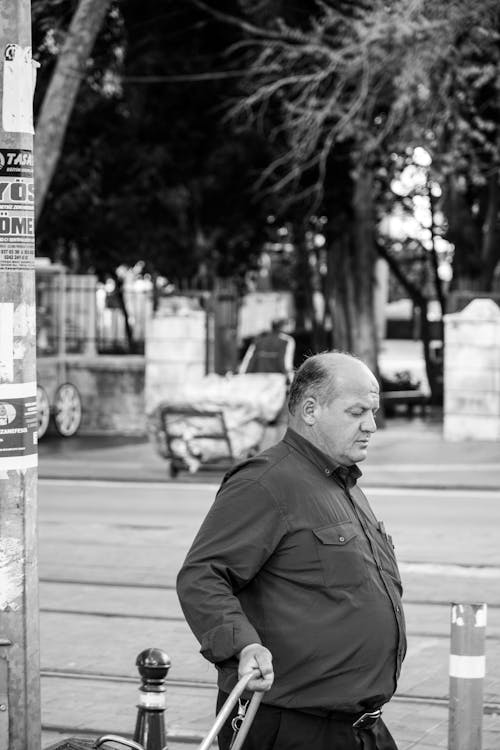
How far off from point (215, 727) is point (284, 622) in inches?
15.0

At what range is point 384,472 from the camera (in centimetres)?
1698

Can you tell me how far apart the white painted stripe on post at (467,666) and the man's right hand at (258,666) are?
5.21 ft

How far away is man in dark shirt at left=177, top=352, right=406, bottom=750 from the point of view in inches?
144

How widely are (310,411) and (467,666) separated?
1.50 meters

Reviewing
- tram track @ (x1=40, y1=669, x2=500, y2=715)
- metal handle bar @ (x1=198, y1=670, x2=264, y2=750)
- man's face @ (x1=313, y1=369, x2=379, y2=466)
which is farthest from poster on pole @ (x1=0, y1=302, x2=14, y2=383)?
tram track @ (x1=40, y1=669, x2=500, y2=715)

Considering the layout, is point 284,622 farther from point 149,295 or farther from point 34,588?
point 149,295

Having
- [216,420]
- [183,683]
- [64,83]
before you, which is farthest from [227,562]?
[64,83]

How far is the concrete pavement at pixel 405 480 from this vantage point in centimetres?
649

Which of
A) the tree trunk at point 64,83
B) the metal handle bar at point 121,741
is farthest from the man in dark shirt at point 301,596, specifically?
the tree trunk at point 64,83

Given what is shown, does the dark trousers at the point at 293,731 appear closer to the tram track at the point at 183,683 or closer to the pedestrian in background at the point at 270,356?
the tram track at the point at 183,683

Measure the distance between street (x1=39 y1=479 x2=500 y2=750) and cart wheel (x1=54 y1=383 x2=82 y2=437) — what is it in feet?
17.9

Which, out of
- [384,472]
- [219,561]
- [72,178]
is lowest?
[384,472]

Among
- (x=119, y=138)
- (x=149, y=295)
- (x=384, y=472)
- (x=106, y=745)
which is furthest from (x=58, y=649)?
(x=119, y=138)

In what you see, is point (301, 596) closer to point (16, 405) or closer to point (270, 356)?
point (16, 405)
